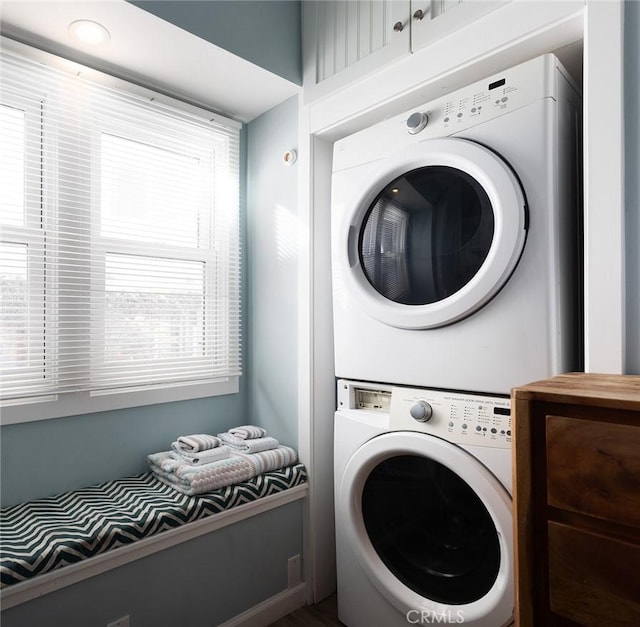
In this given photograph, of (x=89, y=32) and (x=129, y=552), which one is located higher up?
(x=89, y=32)

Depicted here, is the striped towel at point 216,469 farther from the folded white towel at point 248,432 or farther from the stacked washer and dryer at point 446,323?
the stacked washer and dryer at point 446,323

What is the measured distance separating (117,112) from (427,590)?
2011 millimetres

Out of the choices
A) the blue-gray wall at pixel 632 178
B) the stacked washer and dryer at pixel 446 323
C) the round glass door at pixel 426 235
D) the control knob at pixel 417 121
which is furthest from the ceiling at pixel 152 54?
the blue-gray wall at pixel 632 178

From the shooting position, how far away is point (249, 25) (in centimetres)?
172

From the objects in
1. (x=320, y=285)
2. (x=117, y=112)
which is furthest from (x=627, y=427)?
(x=117, y=112)

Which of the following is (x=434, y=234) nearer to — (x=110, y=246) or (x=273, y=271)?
(x=273, y=271)

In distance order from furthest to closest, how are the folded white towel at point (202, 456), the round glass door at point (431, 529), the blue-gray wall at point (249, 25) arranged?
the folded white towel at point (202, 456) → the blue-gray wall at point (249, 25) → the round glass door at point (431, 529)

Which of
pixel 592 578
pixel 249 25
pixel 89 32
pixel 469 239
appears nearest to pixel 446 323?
pixel 469 239

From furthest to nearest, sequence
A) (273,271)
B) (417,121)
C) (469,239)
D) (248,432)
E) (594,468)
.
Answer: (273,271), (248,432), (417,121), (469,239), (594,468)

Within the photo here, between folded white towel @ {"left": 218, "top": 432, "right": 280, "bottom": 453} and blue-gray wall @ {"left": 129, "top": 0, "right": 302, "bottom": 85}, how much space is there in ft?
4.77

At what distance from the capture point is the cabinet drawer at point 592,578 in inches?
27.8

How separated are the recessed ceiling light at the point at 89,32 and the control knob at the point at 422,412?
5.20 ft

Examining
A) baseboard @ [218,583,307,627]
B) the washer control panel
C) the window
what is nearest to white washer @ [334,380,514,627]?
the washer control panel

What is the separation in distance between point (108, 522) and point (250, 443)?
599mm
